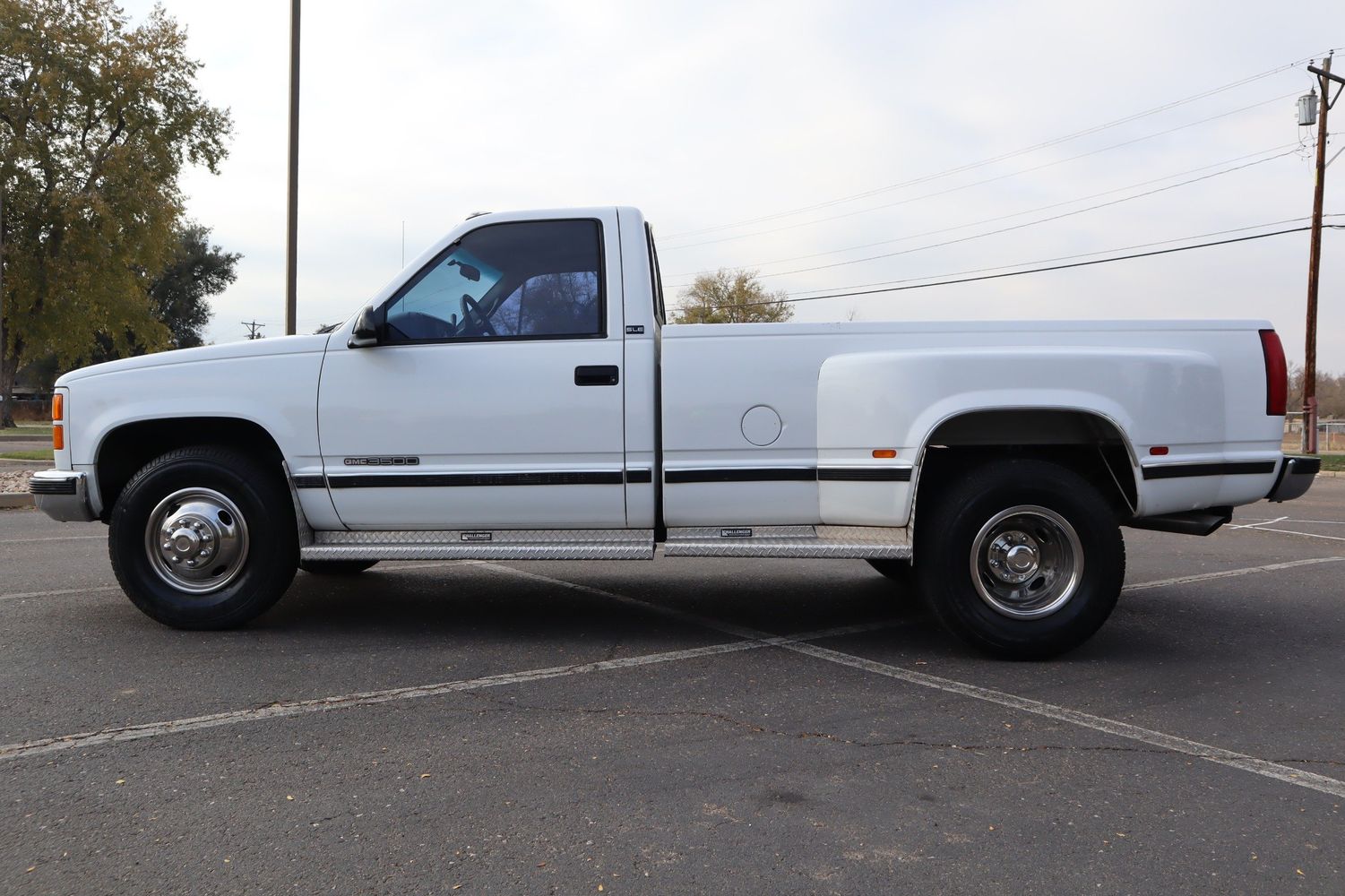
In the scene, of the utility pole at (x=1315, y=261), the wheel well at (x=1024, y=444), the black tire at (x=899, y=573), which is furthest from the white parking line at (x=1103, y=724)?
the utility pole at (x=1315, y=261)

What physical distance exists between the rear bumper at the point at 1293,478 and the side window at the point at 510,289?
3426 millimetres

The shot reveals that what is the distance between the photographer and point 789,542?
5.01 metres

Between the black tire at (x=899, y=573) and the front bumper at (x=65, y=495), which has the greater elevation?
the front bumper at (x=65, y=495)

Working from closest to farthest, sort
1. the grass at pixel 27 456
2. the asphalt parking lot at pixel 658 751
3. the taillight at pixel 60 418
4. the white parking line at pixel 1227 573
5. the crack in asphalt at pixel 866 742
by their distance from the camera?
the asphalt parking lot at pixel 658 751 → the crack in asphalt at pixel 866 742 → the taillight at pixel 60 418 → the white parking line at pixel 1227 573 → the grass at pixel 27 456

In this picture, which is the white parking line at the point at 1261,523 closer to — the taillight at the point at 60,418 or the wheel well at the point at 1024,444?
the wheel well at the point at 1024,444

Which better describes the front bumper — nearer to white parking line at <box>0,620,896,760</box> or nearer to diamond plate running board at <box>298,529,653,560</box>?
diamond plate running board at <box>298,529,653,560</box>

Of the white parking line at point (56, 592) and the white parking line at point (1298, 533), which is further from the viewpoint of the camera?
the white parking line at point (1298, 533)

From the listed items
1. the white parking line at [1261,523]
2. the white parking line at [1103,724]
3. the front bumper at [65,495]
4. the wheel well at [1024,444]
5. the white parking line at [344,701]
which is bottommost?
the white parking line at [1103,724]

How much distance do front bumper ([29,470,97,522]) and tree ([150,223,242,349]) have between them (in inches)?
2051

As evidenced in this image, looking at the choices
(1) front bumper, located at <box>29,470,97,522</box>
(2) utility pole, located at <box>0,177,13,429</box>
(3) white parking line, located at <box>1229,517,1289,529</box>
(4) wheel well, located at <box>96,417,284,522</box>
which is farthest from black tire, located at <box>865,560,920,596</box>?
(2) utility pole, located at <box>0,177,13,429</box>

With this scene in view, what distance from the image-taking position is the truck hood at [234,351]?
5.28 metres

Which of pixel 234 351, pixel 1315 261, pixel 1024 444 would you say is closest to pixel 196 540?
pixel 234 351

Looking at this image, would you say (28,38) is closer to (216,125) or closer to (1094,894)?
(216,125)

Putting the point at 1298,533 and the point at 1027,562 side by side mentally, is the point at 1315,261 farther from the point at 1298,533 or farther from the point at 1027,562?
the point at 1027,562
